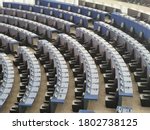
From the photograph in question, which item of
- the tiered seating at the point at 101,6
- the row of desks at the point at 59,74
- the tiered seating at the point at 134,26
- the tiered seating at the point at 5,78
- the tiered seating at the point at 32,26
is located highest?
the tiered seating at the point at 101,6

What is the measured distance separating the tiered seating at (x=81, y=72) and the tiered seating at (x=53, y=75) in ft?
2.93

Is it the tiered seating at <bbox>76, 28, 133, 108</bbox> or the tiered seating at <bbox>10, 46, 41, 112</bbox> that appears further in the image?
the tiered seating at <bbox>76, 28, 133, 108</bbox>

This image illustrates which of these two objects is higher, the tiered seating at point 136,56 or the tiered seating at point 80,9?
the tiered seating at point 80,9

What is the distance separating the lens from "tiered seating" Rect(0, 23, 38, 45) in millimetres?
23672

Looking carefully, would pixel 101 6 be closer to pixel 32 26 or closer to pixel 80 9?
pixel 80 9

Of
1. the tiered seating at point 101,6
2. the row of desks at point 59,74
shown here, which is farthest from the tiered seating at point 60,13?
the row of desks at point 59,74

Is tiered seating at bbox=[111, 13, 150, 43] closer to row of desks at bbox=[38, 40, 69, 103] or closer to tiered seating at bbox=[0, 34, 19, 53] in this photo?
row of desks at bbox=[38, 40, 69, 103]

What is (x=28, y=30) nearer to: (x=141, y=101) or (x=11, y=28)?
(x=11, y=28)

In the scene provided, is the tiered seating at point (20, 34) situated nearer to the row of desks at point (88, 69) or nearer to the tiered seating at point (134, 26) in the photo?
the row of desks at point (88, 69)

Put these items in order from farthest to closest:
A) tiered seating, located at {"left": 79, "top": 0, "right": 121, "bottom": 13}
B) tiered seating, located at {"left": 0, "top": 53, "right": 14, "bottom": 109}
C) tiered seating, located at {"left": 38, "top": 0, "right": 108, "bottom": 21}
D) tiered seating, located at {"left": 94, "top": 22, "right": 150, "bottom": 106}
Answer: tiered seating, located at {"left": 79, "top": 0, "right": 121, "bottom": 13} < tiered seating, located at {"left": 38, "top": 0, "right": 108, "bottom": 21} < tiered seating, located at {"left": 94, "top": 22, "right": 150, "bottom": 106} < tiered seating, located at {"left": 0, "top": 53, "right": 14, "bottom": 109}

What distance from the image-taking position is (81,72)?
1891 centimetres

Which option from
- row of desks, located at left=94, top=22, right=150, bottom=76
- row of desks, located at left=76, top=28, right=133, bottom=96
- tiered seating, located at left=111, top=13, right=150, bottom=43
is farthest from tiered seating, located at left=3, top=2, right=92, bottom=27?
row of desks, located at left=76, top=28, right=133, bottom=96

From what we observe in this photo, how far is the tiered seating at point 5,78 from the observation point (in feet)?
49.6

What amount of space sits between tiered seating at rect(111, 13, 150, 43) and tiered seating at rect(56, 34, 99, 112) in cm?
504
